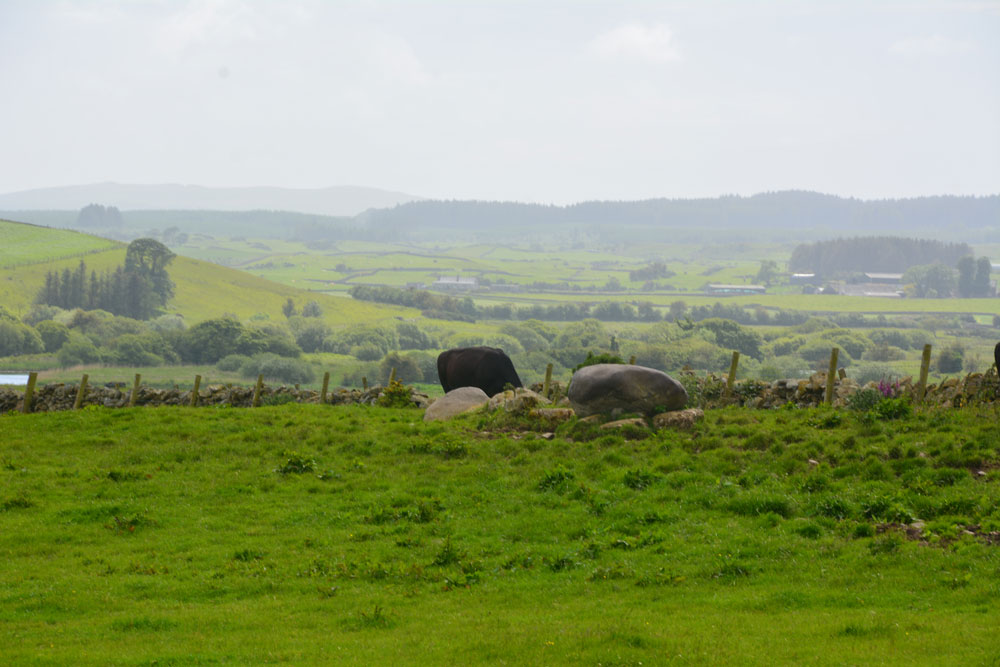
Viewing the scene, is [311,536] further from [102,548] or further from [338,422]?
[338,422]

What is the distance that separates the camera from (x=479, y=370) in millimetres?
38406

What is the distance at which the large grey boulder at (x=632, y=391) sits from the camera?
25766mm

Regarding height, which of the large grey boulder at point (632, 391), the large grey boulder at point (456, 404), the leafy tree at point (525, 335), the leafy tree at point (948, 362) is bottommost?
the leafy tree at point (525, 335)

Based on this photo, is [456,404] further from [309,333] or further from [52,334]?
Result: [52,334]

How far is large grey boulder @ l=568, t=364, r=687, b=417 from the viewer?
84.5 ft

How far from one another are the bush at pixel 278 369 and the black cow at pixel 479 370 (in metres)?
85.9

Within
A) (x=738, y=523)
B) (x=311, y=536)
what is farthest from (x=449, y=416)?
(x=738, y=523)

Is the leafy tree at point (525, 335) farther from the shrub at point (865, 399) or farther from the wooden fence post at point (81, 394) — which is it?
the shrub at point (865, 399)

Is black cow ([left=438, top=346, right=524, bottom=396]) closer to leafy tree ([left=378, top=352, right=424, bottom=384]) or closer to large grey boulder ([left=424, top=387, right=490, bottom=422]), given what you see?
large grey boulder ([left=424, top=387, right=490, bottom=422])

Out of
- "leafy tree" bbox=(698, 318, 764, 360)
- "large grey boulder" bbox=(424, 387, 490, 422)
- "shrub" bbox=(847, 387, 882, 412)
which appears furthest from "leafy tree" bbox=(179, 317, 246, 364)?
"shrub" bbox=(847, 387, 882, 412)

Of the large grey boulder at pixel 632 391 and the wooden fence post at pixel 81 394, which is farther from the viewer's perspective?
the wooden fence post at pixel 81 394

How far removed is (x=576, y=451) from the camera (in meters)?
23.4

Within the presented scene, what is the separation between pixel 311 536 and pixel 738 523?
8840mm

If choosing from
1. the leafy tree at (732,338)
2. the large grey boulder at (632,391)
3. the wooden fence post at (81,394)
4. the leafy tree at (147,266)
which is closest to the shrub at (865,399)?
the large grey boulder at (632,391)
